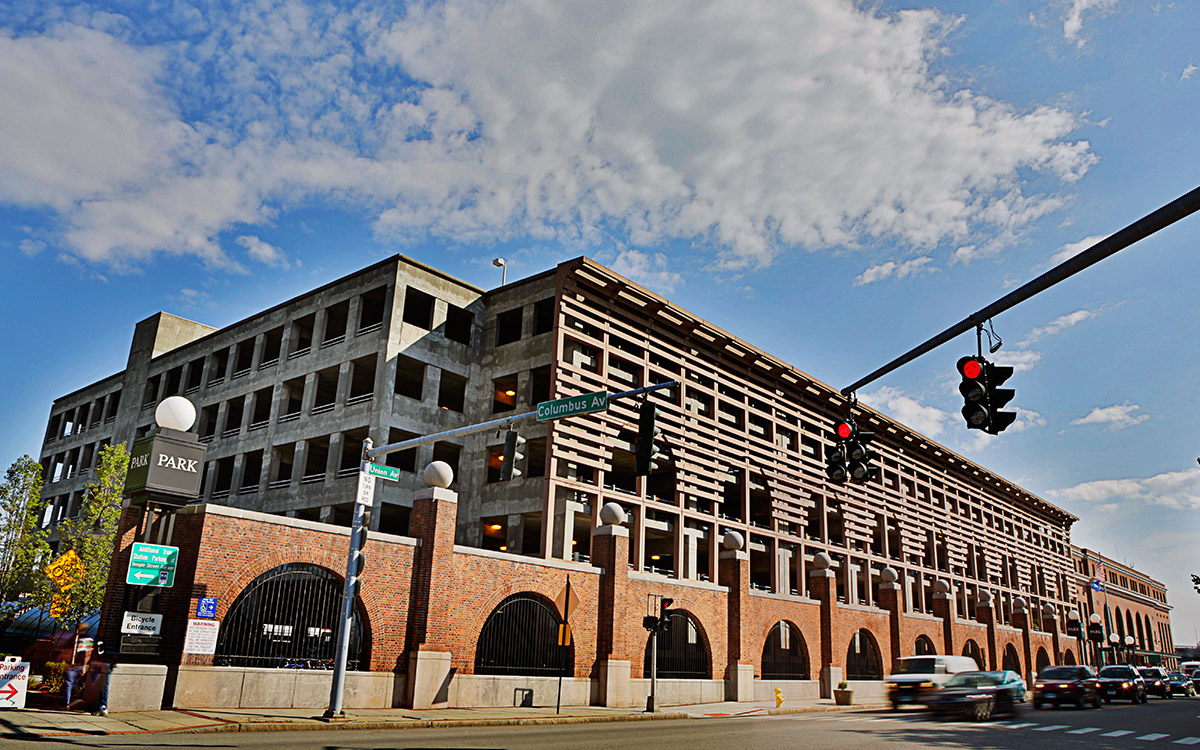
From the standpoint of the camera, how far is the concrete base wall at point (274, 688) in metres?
18.1

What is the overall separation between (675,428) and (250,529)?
800 inches

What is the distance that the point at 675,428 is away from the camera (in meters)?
36.1

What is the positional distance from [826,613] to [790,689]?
458 centimetres

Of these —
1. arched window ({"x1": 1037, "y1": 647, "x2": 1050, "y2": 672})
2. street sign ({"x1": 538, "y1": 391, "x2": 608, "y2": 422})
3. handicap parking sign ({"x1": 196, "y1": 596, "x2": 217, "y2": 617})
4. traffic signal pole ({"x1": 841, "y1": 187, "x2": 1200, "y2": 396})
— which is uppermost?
street sign ({"x1": 538, "y1": 391, "x2": 608, "y2": 422})

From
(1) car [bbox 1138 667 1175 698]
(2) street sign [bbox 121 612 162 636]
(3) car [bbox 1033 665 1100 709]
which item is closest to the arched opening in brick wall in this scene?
(1) car [bbox 1138 667 1175 698]

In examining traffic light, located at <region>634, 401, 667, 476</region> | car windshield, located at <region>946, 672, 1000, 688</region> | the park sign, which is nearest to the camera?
traffic light, located at <region>634, 401, 667, 476</region>

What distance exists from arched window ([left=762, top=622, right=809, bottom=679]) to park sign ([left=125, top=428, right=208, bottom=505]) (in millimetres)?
26034

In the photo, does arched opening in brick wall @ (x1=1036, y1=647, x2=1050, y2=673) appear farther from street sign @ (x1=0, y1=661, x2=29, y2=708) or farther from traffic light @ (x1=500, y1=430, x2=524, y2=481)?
street sign @ (x1=0, y1=661, x2=29, y2=708)

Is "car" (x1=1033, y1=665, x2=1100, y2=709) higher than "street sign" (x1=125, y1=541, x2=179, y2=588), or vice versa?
"street sign" (x1=125, y1=541, x2=179, y2=588)

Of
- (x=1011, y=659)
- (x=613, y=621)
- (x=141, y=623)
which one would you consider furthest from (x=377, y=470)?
(x=1011, y=659)

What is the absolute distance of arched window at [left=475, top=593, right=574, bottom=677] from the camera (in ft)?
79.0

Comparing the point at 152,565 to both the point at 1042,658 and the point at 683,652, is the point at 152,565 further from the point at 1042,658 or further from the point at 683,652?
the point at 1042,658

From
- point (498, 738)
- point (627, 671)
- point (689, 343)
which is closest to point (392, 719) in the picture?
point (498, 738)

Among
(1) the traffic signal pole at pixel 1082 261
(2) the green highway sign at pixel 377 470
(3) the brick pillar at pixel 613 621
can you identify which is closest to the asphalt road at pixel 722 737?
(3) the brick pillar at pixel 613 621
